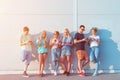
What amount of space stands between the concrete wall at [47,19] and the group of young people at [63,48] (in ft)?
0.87

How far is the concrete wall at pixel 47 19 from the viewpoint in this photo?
9266 millimetres

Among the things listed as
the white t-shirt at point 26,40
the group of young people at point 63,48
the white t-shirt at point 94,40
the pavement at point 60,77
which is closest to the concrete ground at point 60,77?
the pavement at point 60,77

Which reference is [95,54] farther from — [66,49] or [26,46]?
[26,46]

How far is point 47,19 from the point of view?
930 centimetres

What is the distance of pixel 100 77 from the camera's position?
8.80 meters

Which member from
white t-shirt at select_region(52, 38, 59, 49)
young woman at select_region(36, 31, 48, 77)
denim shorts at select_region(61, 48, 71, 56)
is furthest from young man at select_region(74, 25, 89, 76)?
young woman at select_region(36, 31, 48, 77)

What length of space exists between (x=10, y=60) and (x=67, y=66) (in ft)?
5.47

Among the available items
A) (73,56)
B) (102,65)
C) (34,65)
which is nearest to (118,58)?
(102,65)

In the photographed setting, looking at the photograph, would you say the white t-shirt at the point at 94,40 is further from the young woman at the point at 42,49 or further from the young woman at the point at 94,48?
the young woman at the point at 42,49

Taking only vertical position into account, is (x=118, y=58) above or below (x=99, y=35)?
below

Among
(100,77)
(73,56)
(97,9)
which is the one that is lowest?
(100,77)

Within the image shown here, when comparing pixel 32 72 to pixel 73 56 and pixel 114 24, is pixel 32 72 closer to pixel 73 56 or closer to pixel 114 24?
pixel 73 56

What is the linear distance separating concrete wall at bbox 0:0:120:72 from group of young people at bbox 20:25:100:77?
0.26m

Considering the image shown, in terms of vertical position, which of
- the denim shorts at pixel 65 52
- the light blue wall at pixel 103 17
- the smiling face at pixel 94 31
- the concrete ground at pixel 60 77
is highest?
the light blue wall at pixel 103 17
